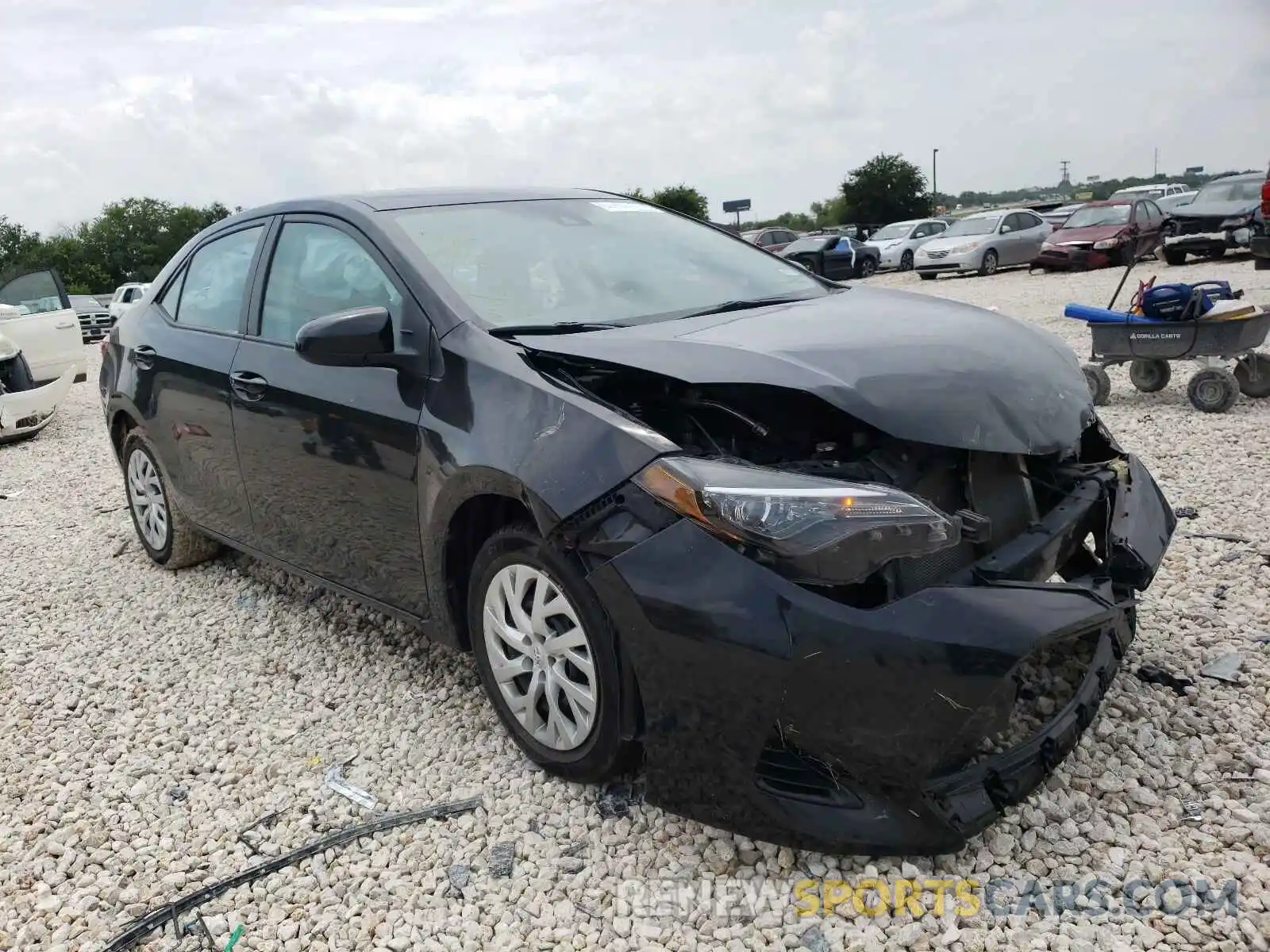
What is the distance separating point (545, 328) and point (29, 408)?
29.9ft

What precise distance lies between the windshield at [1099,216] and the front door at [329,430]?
2050 cm

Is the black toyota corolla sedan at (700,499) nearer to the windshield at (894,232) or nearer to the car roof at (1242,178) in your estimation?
the car roof at (1242,178)

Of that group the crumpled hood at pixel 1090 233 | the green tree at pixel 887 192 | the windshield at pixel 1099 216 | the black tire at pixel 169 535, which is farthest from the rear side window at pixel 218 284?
the green tree at pixel 887 192

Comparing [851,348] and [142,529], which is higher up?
[851,348]

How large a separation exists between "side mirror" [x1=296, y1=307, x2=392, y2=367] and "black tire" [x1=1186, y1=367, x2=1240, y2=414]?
5.76 metres

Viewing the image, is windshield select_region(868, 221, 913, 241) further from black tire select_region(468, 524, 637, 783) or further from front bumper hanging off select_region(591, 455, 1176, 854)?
front bumper hanging off select_region(591, 455, 1176, 854)

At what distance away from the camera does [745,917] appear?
228cm

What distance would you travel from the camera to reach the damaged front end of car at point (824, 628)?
83.1 inches

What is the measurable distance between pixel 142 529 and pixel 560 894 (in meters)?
3.73

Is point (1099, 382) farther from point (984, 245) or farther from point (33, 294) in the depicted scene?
point (984, 245)

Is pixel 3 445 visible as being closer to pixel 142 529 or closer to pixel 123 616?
pixel 142 529

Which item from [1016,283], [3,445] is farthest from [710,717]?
[1016,283]

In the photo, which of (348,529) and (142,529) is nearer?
(348,529)

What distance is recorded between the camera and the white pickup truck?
990 centimetres
